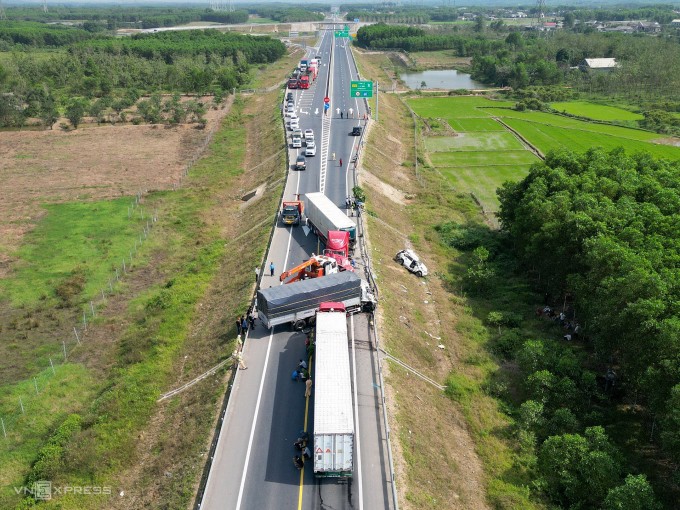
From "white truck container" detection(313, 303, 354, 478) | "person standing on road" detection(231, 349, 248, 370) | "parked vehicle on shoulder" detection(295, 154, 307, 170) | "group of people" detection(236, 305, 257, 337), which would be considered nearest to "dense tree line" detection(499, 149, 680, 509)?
"white truck container" detection(313, 303, 354, 478)

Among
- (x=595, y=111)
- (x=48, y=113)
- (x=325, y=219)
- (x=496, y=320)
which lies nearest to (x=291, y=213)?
(x=325, y=219)

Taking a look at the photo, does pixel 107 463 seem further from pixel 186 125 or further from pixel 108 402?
pixel 186 125

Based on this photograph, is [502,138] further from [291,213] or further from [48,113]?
[48,113]

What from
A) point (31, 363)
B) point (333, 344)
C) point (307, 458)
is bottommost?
point (31, 363)

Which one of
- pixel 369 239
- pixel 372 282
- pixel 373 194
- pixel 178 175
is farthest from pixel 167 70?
pixel 372 282

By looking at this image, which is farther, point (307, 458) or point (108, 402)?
point (108, 402)

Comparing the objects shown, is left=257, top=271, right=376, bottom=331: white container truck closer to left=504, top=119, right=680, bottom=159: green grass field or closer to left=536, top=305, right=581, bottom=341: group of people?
left=536, top=305, right=581, bottom=341: group of people
